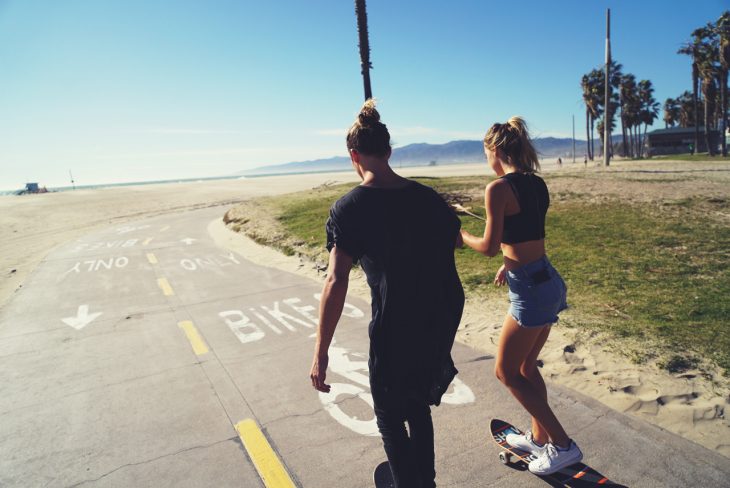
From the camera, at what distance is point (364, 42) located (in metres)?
10.6

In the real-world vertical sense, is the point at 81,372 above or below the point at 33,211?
below

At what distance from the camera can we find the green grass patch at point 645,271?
184 inches

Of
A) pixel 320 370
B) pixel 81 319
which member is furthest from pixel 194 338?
pixel 320 370

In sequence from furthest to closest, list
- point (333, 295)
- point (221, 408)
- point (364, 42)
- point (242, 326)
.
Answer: point (364, 42) < point (242, 326) < point (221, 408) < point (333, 295)

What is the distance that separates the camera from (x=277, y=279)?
30.3 ft

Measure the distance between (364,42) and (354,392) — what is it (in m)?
9.19

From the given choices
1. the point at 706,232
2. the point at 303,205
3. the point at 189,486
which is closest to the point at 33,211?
the point at 303,205

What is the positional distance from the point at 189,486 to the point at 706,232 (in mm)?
10450

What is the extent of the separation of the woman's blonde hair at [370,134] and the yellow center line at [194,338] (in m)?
4.35

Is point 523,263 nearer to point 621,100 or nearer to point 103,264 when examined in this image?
point 103,264

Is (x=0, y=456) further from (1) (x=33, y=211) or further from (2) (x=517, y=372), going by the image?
(1) (x=33, y=211)

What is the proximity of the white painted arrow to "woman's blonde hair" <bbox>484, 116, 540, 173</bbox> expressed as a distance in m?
Answer: 7.10

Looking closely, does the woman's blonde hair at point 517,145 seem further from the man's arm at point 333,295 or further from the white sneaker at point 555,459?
the white sneaker at point 555,459

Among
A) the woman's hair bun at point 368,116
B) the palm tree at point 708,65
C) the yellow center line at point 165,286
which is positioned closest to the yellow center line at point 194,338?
the yellow center line at point 165,286
